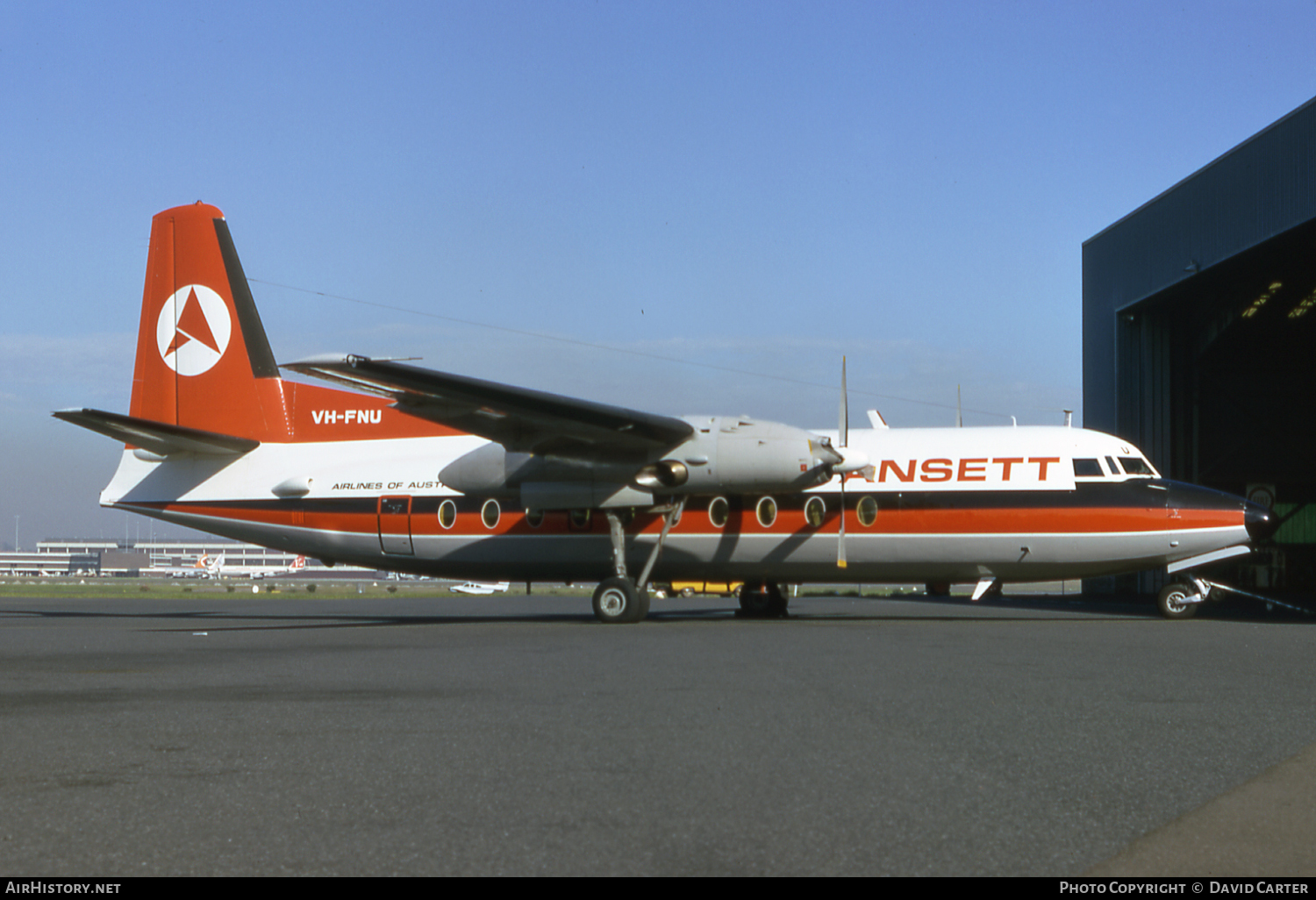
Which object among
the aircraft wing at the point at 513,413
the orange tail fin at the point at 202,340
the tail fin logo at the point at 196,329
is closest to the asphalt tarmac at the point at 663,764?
the aircraft wing at the point at 513,413

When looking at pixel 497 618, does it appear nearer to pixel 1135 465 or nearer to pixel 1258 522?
pixel 1135 465

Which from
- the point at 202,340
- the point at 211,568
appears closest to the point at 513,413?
the point at 202,340

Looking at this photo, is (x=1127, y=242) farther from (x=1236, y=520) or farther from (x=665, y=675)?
(x=665, y=675)

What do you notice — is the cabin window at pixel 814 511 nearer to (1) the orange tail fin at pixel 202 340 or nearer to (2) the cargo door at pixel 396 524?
(2) the cargo door at pixel 396 524

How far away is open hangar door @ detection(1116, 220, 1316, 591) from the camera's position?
28.3 m

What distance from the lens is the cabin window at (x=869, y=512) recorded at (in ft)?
63.0

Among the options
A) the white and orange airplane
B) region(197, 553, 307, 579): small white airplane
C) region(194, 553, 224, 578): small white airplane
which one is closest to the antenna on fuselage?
the white and orange airplane

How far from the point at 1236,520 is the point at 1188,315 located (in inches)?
588

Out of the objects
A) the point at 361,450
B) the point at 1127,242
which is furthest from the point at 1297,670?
the point at 1127,242

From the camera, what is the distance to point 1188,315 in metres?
31.3

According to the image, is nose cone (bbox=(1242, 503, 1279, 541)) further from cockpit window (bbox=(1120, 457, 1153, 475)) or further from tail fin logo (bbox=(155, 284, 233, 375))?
tail fin logo (bbox=(155, 284, 233, 375))

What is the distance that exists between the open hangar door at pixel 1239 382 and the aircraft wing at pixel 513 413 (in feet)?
50.2

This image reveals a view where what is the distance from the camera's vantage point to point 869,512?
756 inches

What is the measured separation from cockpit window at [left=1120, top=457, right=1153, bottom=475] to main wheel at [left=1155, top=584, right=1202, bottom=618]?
2.26 metres
